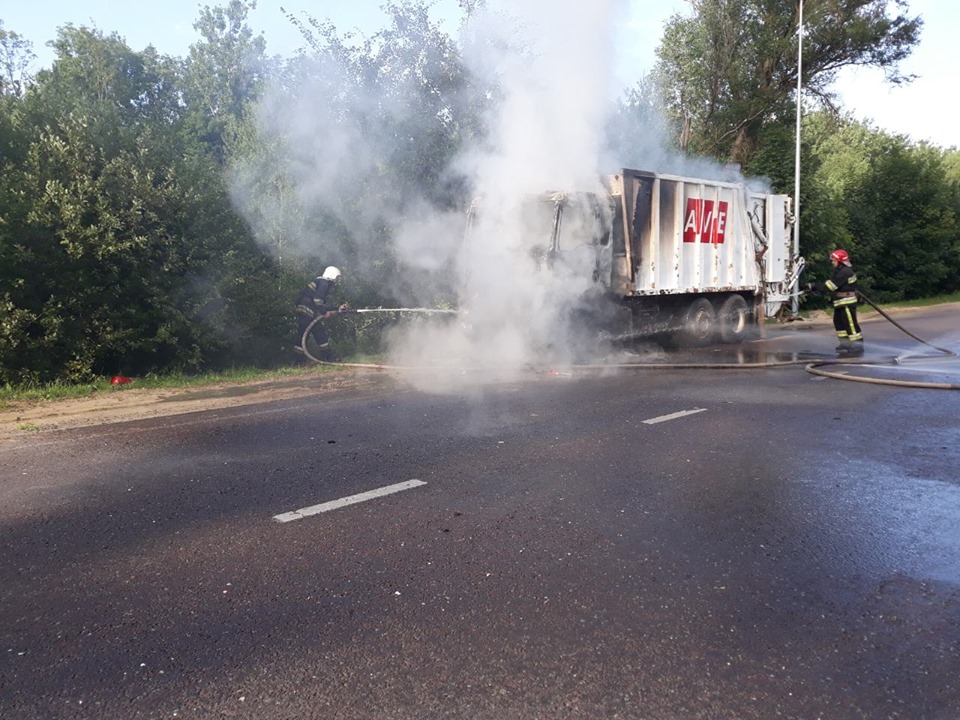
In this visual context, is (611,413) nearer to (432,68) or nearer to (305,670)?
(305,670)

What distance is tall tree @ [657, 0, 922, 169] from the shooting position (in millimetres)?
23562

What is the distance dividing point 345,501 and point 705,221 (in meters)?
10.5

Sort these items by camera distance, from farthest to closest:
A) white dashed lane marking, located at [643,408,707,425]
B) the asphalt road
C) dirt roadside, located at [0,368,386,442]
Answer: dirt roadside, located at [0,368,386,442]
white dashed lane marking, located at [643,408,707,425]
the asphalt road

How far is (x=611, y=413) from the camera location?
780 cm

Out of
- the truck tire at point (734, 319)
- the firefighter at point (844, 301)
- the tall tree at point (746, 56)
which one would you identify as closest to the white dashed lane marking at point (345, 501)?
the firefighter at point (844, 301)

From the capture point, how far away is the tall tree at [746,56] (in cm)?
2356

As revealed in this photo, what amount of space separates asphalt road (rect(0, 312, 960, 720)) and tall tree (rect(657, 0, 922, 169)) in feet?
61.7

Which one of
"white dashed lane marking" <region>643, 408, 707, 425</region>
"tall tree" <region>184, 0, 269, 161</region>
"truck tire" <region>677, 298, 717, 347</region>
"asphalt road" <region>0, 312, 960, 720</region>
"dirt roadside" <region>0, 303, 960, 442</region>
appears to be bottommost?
"asphalt road" <region>0, 312, 960, 720</region>

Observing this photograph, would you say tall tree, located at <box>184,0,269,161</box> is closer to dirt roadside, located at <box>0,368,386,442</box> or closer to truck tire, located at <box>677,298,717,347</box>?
dirt roadside, located at <box>0,368,386,442</box>

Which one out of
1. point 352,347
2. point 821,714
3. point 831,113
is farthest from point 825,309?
point 821,714

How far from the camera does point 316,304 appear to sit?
39.7 ft

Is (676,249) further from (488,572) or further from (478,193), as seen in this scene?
(488,572)

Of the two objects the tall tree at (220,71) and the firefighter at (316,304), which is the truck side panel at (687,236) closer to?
the firefighter at (316,304)

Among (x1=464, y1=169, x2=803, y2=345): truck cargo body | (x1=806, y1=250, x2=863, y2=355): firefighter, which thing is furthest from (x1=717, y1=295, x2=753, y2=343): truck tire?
(x1=806, y1=250, x2=863, y2=355): firefighter
